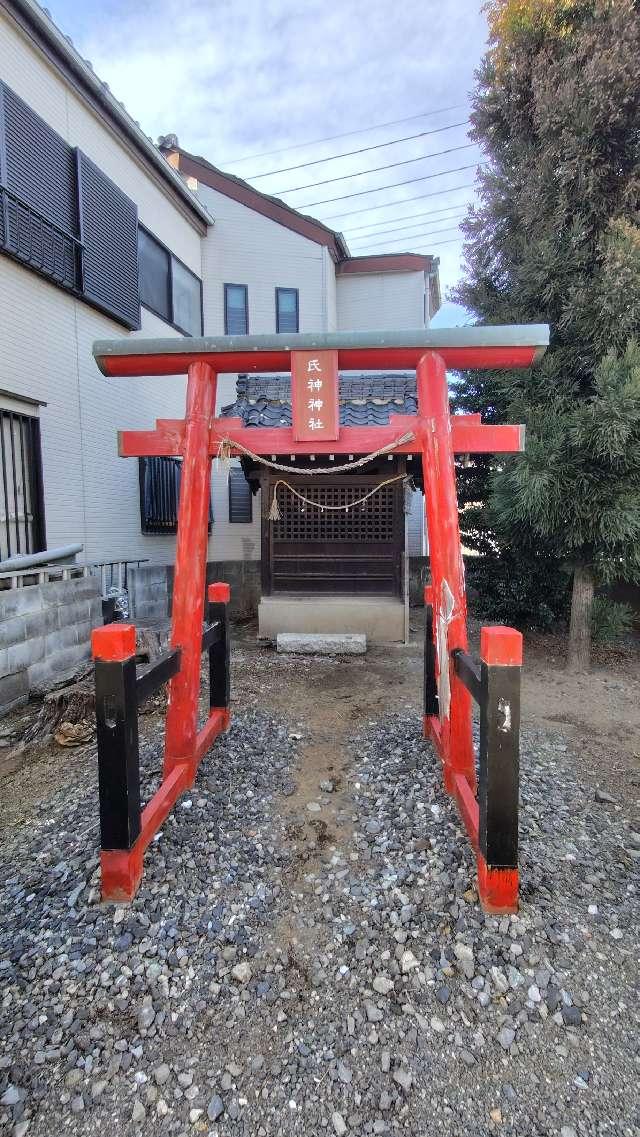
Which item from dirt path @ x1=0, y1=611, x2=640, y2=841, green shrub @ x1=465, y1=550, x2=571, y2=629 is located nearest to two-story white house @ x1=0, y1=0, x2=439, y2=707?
dirt path @ x1=0, y1=611, x2=640, y2=841

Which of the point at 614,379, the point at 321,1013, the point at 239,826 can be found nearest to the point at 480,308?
the point at 614,379

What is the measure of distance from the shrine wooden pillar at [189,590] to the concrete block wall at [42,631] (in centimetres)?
206

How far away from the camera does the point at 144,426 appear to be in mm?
8750

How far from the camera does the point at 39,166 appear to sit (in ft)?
20.0

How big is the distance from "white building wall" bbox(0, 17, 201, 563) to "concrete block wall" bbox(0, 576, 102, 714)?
1156 millimetres

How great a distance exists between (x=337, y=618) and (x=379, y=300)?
9.04 metres

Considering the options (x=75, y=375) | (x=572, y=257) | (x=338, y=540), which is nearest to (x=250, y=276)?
(x=75, y=375)

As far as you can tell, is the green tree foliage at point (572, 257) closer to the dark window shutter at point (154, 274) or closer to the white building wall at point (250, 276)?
the white building wall at point (250, 276)

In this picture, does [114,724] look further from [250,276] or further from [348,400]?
[250,276]

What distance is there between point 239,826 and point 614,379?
17.6 ft

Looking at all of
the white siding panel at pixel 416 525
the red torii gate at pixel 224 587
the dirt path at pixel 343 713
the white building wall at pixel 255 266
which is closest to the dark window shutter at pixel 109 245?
the white building wall at pixel 255 266

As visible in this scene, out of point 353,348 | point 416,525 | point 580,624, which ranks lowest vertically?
point 580,624

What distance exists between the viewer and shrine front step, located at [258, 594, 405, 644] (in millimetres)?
8086

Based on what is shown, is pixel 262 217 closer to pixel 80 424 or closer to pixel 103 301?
pixel 103 301
